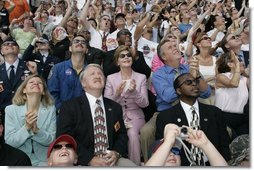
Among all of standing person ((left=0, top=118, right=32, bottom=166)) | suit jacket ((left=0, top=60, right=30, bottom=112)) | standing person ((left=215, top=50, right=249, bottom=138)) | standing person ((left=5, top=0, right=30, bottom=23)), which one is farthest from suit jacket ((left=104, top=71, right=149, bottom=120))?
standing person ((left=5, top=0, right=30, bottom=23))

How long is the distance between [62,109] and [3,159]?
44 centimetres

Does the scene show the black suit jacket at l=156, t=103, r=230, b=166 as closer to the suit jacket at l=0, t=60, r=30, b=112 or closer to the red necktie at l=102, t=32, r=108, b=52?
the suit jacket at l=0, t=60, r=30, b=112

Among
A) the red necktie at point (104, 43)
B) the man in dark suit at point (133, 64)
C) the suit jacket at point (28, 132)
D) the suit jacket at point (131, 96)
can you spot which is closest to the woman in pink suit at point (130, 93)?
the suit jacket at point (131, 96)

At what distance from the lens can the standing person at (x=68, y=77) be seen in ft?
10.7

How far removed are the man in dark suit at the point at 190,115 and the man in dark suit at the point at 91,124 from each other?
0.79 ft

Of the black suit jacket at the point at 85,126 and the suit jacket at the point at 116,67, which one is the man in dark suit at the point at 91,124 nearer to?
the black suit jacket at the point at 85,126

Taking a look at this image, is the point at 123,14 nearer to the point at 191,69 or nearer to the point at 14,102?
the point at 191,69

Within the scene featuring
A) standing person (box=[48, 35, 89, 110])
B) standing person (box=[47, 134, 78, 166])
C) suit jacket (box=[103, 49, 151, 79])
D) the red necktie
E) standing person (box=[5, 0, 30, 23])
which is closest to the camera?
standing person (box=[47, 134, 78, 166])

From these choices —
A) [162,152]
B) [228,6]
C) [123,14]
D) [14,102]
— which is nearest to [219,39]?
[228,6]

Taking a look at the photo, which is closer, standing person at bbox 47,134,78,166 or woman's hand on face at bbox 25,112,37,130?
standing person at bbox 47,134,78,166

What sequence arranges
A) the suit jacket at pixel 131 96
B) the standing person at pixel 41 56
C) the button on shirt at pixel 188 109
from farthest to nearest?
1. the standing person at pixel 41 56
2. the suit jacket at pixel 131 96
3. the button on shirt at pixel 188 109

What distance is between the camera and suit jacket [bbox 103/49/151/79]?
3404mm

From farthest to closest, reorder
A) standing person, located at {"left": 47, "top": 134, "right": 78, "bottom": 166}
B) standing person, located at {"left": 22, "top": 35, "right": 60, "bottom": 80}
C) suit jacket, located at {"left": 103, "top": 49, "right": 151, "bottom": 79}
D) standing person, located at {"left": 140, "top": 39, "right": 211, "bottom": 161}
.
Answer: standing person, located at {"left": 22, "top": 35, "right": 60, "bottom": 80} → suit jacket, located at {"left": 103, "top": 49, "right": 151, "bottom": 79} → standing person, located at {"left": 140, "top": 39, "right": 211, "bottom": 161} → standing person, located at {"left": 47, "top": 134, "right": 78, "bottom": 166}

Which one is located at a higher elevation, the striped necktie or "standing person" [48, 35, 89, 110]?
"standing person" [48, 35, 89, 110]
